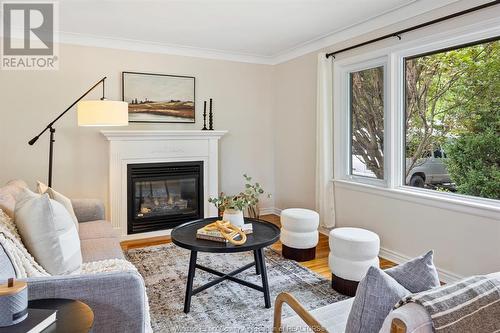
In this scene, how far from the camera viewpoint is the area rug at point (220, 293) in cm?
231

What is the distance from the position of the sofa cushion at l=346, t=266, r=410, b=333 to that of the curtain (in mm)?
2997

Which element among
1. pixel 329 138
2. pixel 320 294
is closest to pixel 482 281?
pixel 320 294

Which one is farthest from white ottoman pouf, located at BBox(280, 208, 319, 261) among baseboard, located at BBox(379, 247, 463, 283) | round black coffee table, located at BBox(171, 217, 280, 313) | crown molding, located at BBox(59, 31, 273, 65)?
crown molding, located at BBox(59, 31, 273, 65)

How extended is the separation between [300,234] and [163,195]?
6.63 feet

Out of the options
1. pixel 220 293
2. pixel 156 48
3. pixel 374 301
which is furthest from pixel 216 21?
pixel 374 301

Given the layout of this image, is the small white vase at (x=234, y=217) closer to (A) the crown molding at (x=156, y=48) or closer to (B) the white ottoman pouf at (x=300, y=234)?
(B) the white ottoman pouf at (x=300, y=234)

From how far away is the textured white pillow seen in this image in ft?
5.88

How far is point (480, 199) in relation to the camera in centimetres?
282

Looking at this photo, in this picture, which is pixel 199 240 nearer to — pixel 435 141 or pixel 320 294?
pixel 320 294

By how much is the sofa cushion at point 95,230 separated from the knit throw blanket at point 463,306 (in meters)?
2.45

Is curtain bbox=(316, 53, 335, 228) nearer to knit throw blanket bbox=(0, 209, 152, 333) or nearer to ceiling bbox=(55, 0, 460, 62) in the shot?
ceiling bbox=(55, 0, 460, 62)

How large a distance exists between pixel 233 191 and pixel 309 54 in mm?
2173

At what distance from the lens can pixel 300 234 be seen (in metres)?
3.36

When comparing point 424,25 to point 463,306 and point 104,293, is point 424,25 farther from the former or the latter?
point 104,293
